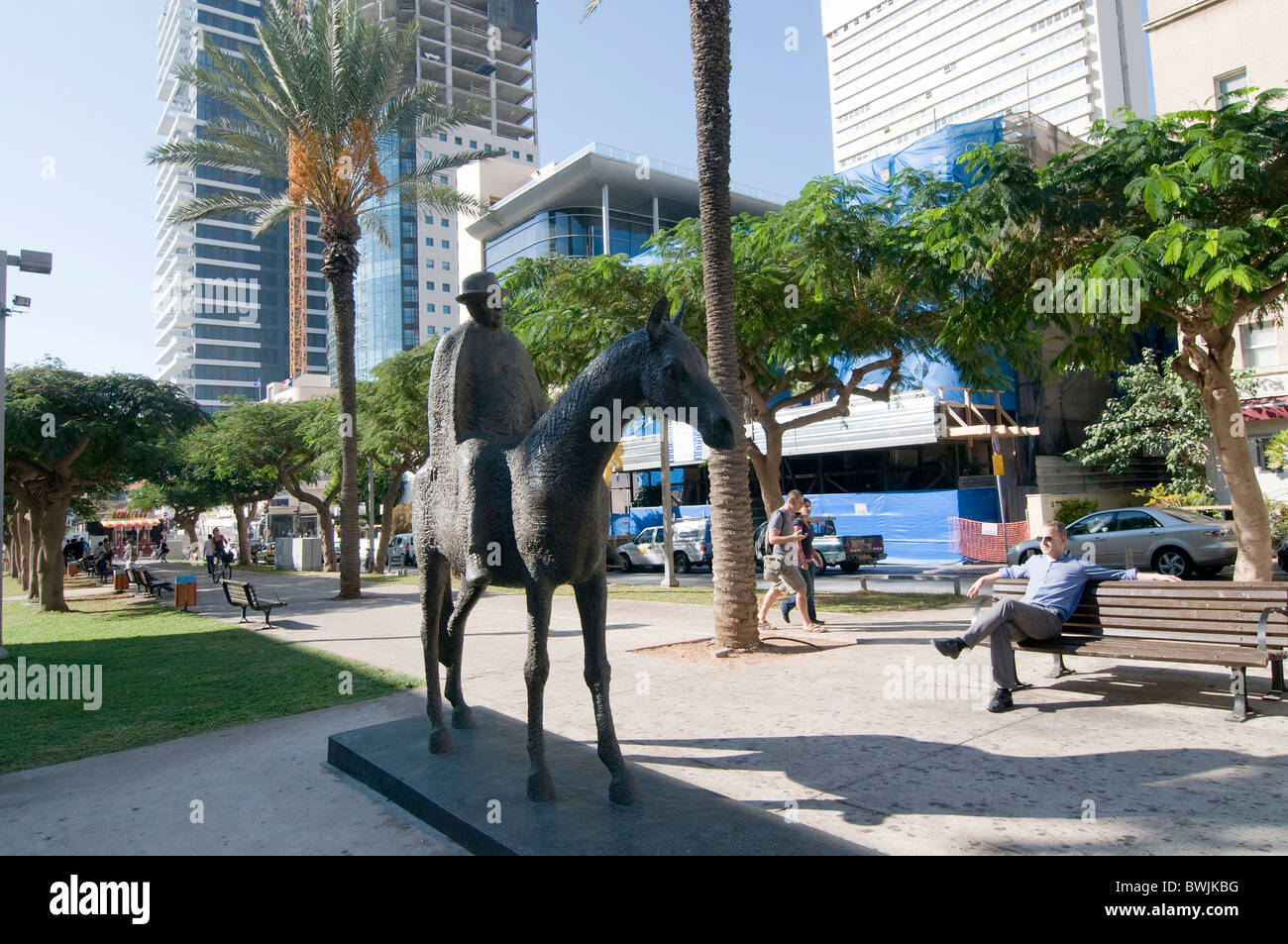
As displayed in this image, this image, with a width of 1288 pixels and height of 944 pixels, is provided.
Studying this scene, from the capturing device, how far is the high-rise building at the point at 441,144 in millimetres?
89562

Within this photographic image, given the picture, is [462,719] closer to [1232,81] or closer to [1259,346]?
[1259,346]

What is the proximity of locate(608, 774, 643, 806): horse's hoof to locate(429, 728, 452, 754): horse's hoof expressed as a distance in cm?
139

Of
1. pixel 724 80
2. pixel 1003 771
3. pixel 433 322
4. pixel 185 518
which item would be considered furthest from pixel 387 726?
pixel 433 322

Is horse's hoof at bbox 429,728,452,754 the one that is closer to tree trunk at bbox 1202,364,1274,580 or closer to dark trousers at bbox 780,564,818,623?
dark trousers at bbox 780,564,818,623

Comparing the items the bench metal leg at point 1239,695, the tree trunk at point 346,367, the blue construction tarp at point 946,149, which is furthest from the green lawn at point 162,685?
the blue construction tarp at point 946,149

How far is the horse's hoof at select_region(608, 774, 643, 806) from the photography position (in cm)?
373

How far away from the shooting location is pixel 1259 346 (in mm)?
21766

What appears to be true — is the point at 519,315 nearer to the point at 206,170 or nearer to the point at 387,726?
the point at 387,726

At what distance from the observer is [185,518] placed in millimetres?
51406

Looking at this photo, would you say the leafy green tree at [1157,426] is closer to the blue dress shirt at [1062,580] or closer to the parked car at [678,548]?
the parked car at [678,548]

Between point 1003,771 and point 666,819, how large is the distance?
2322mm

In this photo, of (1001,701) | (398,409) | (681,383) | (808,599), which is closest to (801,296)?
(808,599)

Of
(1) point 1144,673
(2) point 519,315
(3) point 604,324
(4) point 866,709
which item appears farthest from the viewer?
(2) point 519,315

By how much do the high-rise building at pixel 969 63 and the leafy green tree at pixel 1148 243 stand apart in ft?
176
